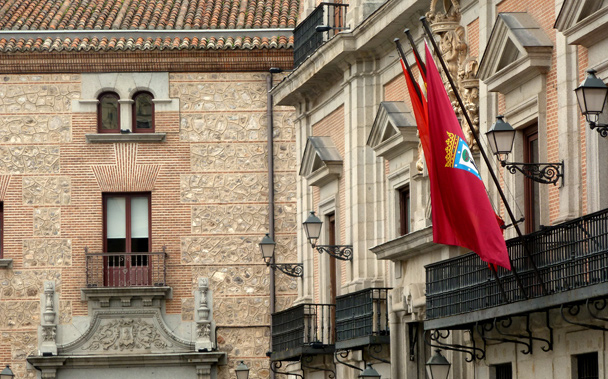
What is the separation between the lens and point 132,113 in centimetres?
3331

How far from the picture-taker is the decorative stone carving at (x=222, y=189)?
3309 centimetres

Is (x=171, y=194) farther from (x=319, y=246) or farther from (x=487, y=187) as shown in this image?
(x=487, y=187)

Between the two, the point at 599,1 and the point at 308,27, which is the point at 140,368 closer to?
the point at 308,27

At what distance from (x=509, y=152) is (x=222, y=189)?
17625 millimetres

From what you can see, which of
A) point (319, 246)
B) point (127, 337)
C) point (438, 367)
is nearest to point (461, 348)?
point (438, 367)

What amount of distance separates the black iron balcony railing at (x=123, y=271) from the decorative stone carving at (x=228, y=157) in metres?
2.08

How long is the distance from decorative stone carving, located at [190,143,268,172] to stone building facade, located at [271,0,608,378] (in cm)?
559

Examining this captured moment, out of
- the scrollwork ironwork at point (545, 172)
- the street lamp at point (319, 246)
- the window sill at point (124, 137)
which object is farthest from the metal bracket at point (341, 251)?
the window sill at point (124, 137)

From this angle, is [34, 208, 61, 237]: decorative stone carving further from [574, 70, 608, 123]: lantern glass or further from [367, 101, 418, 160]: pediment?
[574, 70, 608, 123]: lantern glass

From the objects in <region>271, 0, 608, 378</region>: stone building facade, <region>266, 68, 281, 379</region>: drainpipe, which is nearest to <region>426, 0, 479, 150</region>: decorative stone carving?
<region>271, 0, 608, 378</region>: stone building facade

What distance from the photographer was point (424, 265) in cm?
2019

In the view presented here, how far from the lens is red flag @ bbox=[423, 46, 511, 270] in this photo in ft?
51.2

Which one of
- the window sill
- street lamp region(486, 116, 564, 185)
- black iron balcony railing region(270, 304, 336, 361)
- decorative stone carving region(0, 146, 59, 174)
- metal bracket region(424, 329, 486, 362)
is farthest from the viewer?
decorative stone carving region(0, 146, 59, 174)

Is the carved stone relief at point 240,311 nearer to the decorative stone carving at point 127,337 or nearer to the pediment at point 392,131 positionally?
the decorative stone carving at point 127,337
